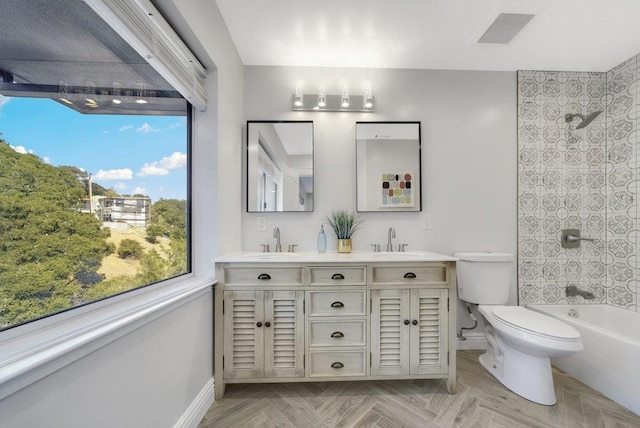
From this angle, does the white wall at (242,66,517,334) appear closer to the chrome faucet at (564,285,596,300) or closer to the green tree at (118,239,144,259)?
the chrome faucet at (564,285,596,300)

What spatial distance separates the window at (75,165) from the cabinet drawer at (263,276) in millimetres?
371

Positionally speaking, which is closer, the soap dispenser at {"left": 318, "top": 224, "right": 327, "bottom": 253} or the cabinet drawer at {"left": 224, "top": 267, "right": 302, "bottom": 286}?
the cabinet drawer at {"left": 224, "top": 267, "right": 302, "bottom": 286}

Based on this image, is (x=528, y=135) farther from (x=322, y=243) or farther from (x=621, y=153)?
(x=322, y=243)

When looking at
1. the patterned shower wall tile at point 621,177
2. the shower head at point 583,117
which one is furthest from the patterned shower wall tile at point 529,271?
the shower head at point 583,117

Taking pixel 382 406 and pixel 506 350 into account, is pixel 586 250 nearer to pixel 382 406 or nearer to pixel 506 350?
pixel 506 350

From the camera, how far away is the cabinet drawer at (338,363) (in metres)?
1.60

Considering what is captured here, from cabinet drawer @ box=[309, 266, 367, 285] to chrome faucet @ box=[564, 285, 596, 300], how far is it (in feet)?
6.40

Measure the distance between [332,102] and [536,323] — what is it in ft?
6.90

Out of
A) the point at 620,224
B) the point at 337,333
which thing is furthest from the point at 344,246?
the point at 620,224

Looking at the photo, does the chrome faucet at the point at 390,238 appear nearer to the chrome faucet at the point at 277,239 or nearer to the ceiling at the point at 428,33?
the chrome faucet at the point at 277,239

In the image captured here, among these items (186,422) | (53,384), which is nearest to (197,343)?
(186,422)

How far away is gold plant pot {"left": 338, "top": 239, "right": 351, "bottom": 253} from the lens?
6.77 ft

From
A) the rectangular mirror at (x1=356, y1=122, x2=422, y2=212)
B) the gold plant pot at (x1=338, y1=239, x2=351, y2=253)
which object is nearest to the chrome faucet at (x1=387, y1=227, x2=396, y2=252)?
the rectangular mirror at (x1=356, y1=122, x2=422, y2=212)

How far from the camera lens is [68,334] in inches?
29.4
